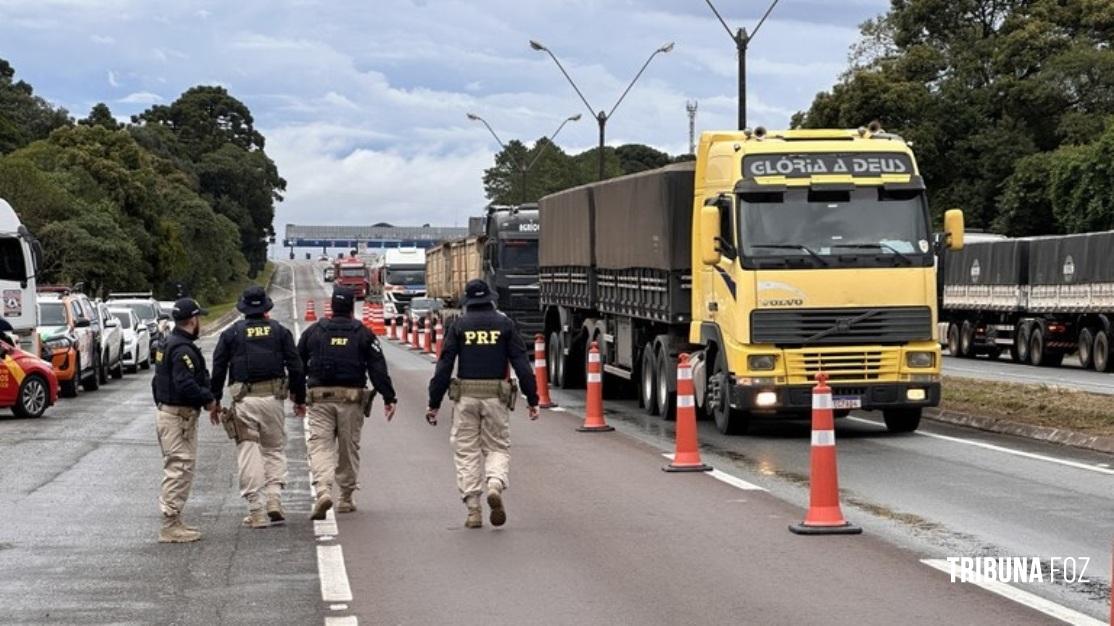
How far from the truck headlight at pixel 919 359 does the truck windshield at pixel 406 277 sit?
62.4m

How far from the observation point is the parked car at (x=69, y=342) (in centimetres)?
3141

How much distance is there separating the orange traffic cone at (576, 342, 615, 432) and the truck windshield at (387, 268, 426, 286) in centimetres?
5993

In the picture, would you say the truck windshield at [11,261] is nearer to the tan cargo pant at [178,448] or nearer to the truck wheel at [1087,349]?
the tan cargo pant at [178,448]

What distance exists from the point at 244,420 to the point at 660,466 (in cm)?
562

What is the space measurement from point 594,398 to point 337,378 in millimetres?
9233

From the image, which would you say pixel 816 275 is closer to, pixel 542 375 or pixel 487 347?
pixel 487 347

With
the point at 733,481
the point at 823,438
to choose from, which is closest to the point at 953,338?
the point at 733,481

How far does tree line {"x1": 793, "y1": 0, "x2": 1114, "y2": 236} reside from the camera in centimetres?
6962

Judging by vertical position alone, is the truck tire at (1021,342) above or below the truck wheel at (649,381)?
below

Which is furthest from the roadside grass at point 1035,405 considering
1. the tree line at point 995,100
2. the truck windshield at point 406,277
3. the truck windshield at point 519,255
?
the truck windshield at point 406,277

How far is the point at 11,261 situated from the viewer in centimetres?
3195

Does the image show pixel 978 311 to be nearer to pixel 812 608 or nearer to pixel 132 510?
pixel 132 510

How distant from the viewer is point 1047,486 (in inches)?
615
